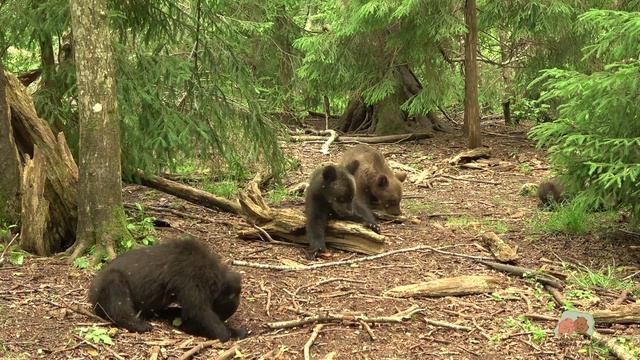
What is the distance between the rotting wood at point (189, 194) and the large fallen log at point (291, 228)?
1.35m

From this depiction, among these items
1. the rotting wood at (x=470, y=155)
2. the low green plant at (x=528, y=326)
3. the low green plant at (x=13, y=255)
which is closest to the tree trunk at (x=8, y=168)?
the low green plant at (x=13, y=255)

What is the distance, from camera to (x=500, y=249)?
330 inches

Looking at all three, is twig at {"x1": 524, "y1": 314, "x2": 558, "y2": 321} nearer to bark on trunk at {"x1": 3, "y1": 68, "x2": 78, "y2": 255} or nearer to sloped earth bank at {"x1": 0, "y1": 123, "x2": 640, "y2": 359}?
sloped earth bank at {"x1": 0, "y1": 123, "x2": 640, "y2": 359}

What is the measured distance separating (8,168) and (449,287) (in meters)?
5.40

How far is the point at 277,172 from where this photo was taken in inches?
463

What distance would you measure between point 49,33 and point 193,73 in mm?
2162

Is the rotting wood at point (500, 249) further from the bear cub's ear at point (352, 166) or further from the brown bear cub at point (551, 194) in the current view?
the brown bear cub at point (551, 194)

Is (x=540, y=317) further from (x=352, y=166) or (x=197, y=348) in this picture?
(x=352, y=166)

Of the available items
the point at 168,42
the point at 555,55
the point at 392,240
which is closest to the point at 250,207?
the point at 392,240

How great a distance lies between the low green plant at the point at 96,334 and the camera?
5485mm

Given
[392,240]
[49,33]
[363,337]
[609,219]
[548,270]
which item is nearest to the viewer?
[363,337]

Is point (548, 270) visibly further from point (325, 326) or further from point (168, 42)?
point (168, 42)

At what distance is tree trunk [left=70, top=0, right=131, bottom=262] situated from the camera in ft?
22.7

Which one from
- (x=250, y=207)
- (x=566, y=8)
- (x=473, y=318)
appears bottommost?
(x=473, y=318)
